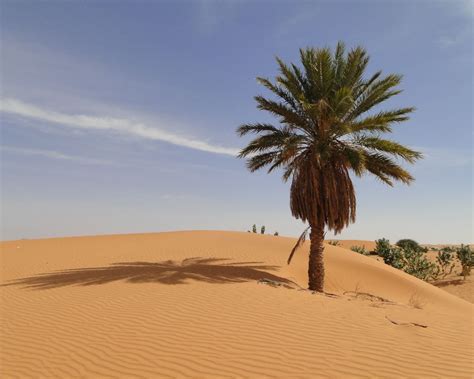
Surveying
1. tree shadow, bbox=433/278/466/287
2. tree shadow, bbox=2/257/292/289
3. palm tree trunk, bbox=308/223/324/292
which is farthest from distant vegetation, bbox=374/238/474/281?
palm tree trunk, bbox=308/223/324/292

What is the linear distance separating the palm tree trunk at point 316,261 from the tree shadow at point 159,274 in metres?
1.13

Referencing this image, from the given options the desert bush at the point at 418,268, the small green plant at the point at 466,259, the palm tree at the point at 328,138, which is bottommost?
the desert bush at the point at 418,268

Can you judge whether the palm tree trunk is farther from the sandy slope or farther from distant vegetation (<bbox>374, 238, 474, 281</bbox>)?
distant vegetation (<bbox>374, 238, 474, 281</bbox>)

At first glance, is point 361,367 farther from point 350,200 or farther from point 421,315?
point 350,200

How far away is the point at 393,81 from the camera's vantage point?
48.5 feet

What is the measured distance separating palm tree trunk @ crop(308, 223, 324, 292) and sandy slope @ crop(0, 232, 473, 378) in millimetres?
1699

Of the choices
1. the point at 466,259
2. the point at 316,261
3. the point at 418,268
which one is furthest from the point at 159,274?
the point at 466,259

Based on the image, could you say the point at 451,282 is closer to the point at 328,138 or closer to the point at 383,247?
the point at 383,247

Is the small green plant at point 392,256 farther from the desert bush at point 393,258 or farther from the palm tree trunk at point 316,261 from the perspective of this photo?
the palm tree trunk at point 316,261

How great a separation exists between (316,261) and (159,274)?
6083mm

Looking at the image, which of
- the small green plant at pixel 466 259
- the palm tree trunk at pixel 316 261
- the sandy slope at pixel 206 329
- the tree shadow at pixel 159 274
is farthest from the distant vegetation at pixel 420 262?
the palm tree trunk at pixel 316 261

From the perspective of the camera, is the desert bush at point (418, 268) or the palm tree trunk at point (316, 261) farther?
the desert bush at point (418, 268)

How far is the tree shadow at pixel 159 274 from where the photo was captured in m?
13.4

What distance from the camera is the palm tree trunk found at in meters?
15.0
